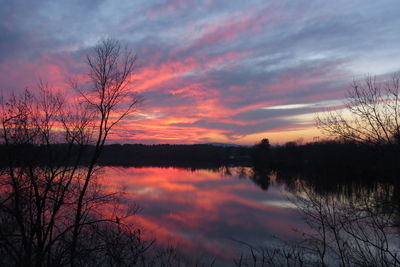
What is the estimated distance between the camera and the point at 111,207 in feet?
56.0

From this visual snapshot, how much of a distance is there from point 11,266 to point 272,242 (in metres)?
9.91

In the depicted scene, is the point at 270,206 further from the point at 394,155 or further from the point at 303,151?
the point at 303,151

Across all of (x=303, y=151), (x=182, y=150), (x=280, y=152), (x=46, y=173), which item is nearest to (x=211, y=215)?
(x=46, y=173)

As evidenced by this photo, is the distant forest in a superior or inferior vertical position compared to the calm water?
superior

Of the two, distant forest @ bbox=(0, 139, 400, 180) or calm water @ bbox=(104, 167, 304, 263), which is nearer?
distant forest @ bbox=(0, 139, 400, 180)

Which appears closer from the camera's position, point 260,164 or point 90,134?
point 90,134

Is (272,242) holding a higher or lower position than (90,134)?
lower

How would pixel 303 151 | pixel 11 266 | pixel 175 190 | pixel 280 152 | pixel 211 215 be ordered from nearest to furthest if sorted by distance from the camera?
pixel 11 266, pixel 211 215, pixel 175 190, pixel 303 151, pixel 280 152

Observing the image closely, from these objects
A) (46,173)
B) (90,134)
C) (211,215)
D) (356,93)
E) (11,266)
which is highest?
(356,93)

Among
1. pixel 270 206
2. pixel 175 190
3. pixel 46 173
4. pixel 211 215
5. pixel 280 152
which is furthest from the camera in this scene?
pixel 280 152

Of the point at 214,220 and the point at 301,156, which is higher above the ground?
the point at 301,156

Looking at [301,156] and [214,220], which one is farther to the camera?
[301,156]

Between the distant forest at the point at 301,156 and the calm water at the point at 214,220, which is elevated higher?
the distant forest at the point at 301,156

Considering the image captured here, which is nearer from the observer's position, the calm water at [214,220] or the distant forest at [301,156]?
the distant forest at [301,156]
